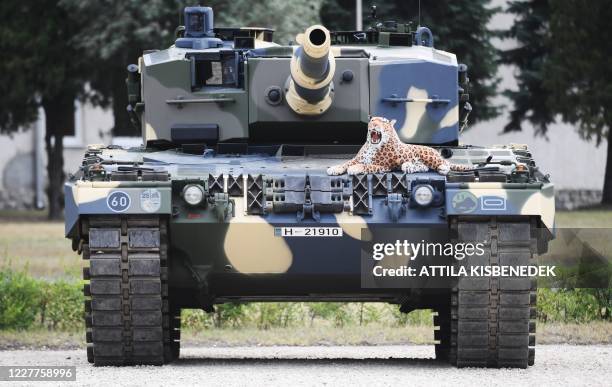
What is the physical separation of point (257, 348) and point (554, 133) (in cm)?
3439

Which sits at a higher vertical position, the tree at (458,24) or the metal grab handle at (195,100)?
the tree at (458,24)

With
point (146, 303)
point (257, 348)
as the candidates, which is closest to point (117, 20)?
point (257, 348)

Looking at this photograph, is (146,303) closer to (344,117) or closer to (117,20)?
(344,117)

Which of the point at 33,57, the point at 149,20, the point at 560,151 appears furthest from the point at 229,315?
the point at 560,151

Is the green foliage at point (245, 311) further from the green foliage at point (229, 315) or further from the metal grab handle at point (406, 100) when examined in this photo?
the metal grab handle at point (406, 100)

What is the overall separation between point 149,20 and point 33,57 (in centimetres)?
438

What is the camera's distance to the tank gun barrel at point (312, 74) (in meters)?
16.2

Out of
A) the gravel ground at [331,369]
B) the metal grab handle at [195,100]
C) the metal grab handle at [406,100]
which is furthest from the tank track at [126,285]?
the metal grab handle at [406,100]

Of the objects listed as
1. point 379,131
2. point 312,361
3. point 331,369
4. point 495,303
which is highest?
point 379,131

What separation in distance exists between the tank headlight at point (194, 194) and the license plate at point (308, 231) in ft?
2.27

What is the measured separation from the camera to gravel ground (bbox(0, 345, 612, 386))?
601 inches

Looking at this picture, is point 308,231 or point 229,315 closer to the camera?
point 308,231

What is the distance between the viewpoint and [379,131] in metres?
17.0

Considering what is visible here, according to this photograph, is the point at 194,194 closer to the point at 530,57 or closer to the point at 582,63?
the point at 582,63
